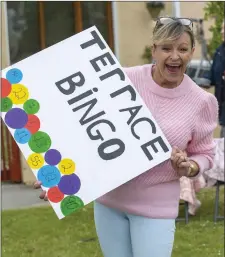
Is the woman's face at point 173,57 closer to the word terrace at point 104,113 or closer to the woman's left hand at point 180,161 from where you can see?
the word terrace at point 104,113

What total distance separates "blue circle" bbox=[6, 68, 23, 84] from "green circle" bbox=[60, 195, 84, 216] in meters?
0.58

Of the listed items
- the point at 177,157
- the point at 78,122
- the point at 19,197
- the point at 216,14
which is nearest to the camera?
the point at 177,157

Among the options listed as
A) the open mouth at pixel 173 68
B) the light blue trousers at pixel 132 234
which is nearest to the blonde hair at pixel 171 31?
the open mouth at pixel 173 68

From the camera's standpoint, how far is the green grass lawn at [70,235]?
5.89 m

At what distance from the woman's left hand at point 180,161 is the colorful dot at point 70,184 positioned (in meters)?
0.44

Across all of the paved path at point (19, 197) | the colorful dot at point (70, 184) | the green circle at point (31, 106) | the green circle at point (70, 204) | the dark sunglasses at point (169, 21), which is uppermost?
the dark sunglasses at point (169, 21)

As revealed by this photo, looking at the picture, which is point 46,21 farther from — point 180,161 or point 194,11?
point 180,161

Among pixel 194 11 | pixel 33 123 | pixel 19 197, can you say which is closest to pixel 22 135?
pixel 33 123

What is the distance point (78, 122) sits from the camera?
3.08m

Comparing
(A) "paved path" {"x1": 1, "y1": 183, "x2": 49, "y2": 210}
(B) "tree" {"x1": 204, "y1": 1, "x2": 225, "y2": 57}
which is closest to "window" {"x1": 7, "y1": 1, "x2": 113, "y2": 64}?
(B) "tree" {"x1": 204, "y1": 1, "x2": 225, "y2": 57}

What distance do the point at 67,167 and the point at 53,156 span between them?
0.27 ft

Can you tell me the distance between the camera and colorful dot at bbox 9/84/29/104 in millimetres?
3086

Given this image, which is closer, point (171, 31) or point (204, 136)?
point (171, 31)

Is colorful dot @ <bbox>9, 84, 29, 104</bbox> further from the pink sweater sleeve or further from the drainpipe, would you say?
the drainpipe
